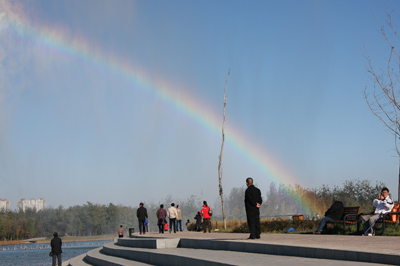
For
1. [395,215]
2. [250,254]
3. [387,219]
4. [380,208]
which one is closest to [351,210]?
[395,215]

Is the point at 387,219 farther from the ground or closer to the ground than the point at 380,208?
closer to the ground

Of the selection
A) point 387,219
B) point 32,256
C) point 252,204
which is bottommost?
point 32,256

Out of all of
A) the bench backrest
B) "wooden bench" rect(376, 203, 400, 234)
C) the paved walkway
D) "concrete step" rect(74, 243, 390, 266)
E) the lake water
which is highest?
the bench backrest

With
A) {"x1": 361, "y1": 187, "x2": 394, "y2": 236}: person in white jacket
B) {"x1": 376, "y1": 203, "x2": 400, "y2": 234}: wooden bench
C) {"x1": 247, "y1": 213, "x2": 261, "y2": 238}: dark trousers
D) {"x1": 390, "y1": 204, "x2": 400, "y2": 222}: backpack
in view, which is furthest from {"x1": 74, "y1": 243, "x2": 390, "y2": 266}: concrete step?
{"x1": 390, "y1": 204, "x2": 400, "y2": 222}: backpack

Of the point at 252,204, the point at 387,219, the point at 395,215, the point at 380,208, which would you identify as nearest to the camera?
the point at 252,204

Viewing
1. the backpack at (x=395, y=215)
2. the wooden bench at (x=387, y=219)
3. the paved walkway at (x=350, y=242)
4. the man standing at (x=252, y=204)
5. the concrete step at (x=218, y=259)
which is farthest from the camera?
the backpack at (x=395, y=215)

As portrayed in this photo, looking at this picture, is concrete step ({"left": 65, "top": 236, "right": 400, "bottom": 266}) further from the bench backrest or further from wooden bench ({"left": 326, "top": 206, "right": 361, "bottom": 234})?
the bench backrest

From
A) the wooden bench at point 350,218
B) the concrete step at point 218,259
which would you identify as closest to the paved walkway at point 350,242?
the concrete step at point 218,259

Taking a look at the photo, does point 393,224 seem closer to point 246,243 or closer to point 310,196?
point 246,243

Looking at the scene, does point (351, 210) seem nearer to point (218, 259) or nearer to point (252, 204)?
point (252, 204)

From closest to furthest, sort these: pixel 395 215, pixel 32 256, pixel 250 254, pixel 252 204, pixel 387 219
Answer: pixel 250 254
pixel 252 204
pixel 387 219
pixel 395 215
pixel 32 256

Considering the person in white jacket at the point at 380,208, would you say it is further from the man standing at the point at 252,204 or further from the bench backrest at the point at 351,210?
the man standing at the point at 252,204

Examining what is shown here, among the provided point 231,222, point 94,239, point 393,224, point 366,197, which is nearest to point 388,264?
point 393,224

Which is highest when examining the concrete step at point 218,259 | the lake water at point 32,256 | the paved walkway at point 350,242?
the paved walkway at point 350,242
